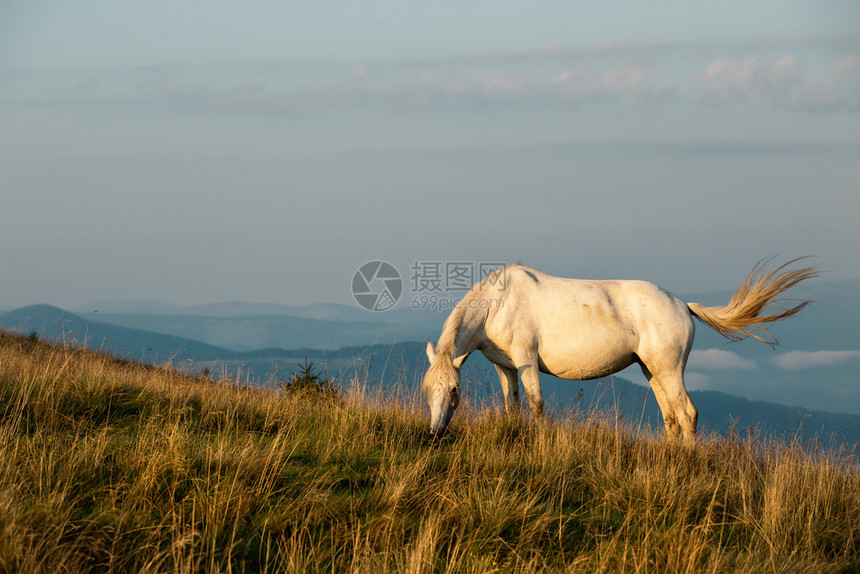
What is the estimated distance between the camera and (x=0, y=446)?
5613 mm

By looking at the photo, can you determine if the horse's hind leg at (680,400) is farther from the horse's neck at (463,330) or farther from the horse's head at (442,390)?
the horse's head at (442,390)

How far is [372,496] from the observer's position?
5.39 metres

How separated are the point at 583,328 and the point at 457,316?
1743 millimetres

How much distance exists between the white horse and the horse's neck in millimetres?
13

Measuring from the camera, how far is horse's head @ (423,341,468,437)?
25.7 feet

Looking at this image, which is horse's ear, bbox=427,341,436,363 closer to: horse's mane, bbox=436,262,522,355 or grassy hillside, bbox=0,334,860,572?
horse's mane, bbox=436,262,522,355

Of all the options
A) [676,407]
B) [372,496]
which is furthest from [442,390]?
[676,407]

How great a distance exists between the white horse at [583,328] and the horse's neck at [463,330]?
0.01m

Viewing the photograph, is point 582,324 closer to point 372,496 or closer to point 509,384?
point 509,384

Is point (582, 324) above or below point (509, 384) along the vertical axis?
above

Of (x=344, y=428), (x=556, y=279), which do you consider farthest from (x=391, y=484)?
(x=556, y=279)

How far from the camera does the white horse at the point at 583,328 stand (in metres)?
8.97

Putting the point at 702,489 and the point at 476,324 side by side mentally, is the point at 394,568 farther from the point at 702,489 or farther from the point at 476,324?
the point at 476,324

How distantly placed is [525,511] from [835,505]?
3247mm
